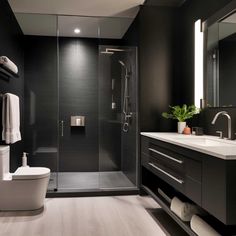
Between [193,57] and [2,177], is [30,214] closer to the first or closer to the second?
[2,177]

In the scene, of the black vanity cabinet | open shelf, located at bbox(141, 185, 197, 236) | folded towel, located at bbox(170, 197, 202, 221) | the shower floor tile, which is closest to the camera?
the black vanity cabinet

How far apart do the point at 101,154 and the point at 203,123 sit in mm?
1798

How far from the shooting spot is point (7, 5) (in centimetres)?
373

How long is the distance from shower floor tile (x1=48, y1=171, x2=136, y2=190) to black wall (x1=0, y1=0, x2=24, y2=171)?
710 mm

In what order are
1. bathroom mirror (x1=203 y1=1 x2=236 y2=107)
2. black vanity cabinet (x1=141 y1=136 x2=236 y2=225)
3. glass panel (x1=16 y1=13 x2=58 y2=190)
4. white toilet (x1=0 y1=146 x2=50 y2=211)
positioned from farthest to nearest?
glass panel (x1=16 y1=13 x2=58 y2=190) < white toilet (x1=0 y1=146 x2=50 y2=211) < bathroom mirror (x1=203 y1=1 x2=236 y2=107) < black vanity cabinet (x1=141 y1=136 x2=236 y2=225)

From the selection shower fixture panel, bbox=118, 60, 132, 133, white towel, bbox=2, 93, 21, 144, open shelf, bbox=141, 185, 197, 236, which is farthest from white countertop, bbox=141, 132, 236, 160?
white towel, bbox=2, 93, 21, 144

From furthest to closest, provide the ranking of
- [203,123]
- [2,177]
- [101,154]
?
[101,154]
[203,123]
[2,177]

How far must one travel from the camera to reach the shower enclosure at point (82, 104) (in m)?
4.31

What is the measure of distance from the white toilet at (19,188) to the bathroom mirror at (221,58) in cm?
215

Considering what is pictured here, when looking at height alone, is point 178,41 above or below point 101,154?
above

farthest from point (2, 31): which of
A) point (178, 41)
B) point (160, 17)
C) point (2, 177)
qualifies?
point (178, 41)

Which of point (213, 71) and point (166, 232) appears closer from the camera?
point (166, 232)

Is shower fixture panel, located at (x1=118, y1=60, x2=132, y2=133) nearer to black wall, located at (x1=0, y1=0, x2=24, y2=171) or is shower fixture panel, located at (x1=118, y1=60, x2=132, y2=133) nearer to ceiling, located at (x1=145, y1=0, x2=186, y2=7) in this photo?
ceiling, located at (x1=145, y1=0, x2=186, y2=7)

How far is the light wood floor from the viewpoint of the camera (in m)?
2.69
